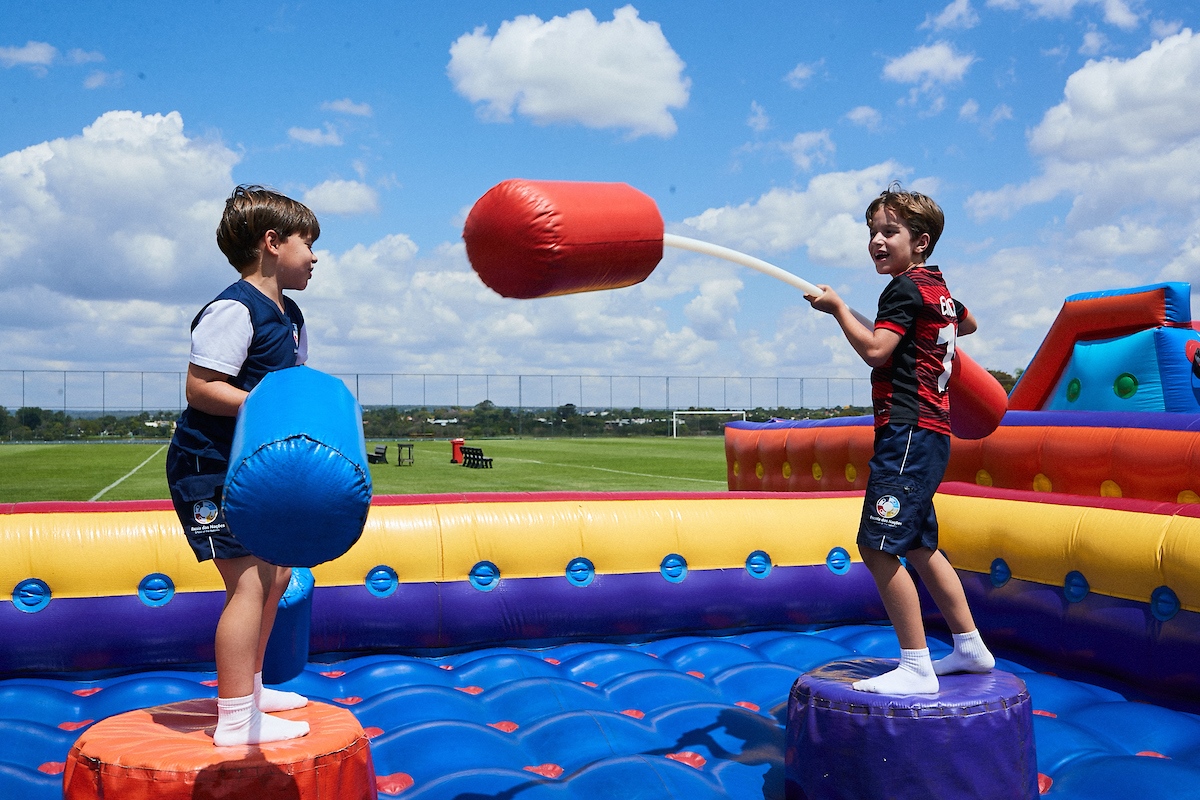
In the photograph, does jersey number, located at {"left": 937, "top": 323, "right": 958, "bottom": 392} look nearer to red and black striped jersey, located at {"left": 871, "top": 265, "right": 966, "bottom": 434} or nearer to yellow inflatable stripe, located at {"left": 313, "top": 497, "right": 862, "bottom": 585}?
red and black striped jersey, located at {"left": 871, "top": 265, "right": 966, "bottom": 434}

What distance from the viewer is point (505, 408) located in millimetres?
41781

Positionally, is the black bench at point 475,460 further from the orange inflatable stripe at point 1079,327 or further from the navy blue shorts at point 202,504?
the navy blue shorts at point 202,504

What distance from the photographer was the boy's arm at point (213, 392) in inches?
80.0

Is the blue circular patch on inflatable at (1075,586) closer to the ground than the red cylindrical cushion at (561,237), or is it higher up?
closer to the ground

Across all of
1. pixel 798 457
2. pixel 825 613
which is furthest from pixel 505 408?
pixel 825 613

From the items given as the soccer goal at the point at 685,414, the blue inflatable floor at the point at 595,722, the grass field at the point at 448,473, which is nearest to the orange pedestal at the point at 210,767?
the blue inflatable floor at the point at 595,722

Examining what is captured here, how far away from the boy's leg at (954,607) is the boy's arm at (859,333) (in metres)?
0.51

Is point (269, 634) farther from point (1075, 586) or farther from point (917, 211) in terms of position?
point (1075, 586)

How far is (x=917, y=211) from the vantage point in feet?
8.26

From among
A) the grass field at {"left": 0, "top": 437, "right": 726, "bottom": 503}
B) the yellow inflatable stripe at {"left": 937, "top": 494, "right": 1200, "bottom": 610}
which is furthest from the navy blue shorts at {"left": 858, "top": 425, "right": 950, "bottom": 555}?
the grass field at {"left": 0, "top": 437, "right": 726, "bottom": 503}

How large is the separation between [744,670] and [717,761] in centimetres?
77

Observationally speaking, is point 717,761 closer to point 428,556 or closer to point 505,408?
point 428,556

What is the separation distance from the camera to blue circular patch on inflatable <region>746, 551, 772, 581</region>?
12.8 ft

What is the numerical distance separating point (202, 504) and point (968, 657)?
6.31 feet
